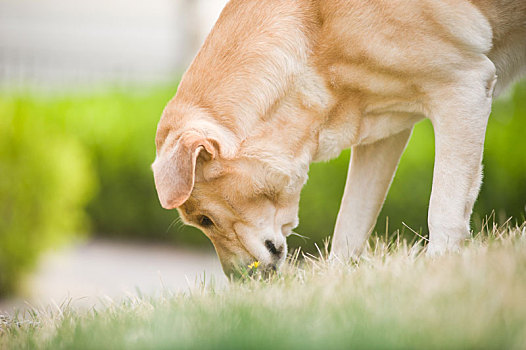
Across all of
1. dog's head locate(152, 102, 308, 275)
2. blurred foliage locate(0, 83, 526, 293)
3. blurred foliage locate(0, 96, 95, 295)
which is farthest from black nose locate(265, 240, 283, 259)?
blurred foliage locate(0, 96, 95, 295)

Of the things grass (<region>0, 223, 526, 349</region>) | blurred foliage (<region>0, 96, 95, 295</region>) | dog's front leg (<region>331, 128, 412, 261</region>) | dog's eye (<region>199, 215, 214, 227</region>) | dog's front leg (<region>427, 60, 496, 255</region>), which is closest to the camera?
grass (<region>0, 223, 526, 349</region>)

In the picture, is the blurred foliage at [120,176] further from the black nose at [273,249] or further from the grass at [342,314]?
the grass at [342,314]

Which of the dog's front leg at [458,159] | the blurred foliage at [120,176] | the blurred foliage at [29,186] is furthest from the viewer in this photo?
the blurred foliage at [29,186]

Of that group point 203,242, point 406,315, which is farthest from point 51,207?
point 406,315

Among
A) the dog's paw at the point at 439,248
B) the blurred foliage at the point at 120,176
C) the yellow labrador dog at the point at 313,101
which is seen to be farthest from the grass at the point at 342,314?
the blurred foliage at the point at 120,176

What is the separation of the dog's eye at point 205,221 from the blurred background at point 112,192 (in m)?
0.39

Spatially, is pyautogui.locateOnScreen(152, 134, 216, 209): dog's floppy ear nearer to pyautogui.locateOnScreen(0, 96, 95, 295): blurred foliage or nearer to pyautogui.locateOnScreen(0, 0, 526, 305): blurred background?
pyautogui.locateOnScreen(0, 0, 526, 305): blurred background

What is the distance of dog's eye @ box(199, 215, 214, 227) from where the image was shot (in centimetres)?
329

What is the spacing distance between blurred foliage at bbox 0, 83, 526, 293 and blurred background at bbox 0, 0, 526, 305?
1 centimetres

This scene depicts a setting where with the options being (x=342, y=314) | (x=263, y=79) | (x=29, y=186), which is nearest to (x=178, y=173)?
(x=263, y=79)

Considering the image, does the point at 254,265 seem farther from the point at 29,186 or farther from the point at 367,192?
the point at 29,186

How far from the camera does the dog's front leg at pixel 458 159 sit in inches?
114

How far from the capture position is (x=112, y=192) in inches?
371

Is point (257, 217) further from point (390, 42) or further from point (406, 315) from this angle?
point (406, 315)
